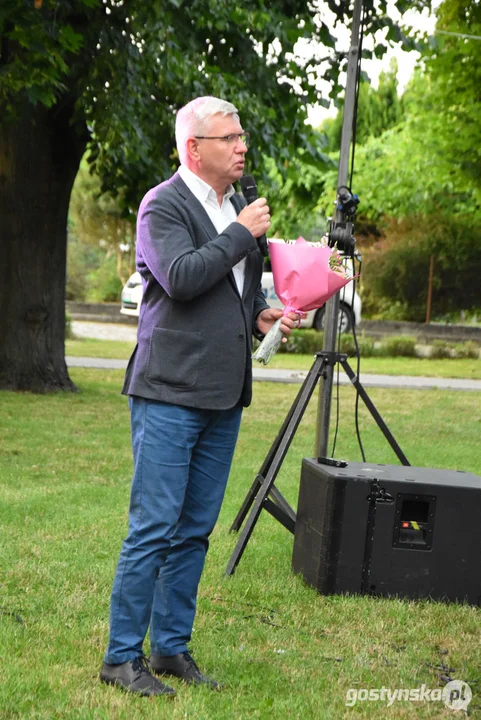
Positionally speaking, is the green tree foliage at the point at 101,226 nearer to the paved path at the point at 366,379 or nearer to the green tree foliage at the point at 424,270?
the green tree foliage at the point at 424,270

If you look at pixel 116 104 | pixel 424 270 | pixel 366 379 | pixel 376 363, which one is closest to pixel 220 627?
pixel 116 104

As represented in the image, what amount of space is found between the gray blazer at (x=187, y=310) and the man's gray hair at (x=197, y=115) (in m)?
0.16

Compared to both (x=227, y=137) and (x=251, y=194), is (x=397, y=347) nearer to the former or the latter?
(x=251, y=194)

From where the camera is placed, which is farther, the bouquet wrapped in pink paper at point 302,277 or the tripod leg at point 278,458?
the tripod leg at point 278,458

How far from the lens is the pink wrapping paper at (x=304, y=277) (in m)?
3.84

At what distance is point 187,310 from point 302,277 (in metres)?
0.60

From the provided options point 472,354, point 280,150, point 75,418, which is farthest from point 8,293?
point 472,354

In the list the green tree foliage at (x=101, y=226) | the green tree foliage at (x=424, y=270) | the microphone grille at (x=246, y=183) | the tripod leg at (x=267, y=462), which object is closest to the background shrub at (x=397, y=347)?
the green tree foliage at (x=424, y=270)

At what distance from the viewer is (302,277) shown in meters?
3.85

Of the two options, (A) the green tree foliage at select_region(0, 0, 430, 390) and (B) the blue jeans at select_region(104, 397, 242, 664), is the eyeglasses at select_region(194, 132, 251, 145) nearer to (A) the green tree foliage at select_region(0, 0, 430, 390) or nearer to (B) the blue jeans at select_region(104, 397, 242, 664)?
(B) the blue jeans at select_region(104, 397, 242, 664)

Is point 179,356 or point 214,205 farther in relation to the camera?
point 214,205

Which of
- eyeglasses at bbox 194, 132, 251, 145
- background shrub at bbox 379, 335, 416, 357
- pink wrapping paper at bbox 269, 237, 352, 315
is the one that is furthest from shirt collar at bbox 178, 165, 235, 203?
background shrub at bbox 379, 335, 416, 357

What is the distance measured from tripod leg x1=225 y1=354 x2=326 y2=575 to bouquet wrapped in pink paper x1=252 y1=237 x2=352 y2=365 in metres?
1.45

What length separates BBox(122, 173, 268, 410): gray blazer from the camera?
333cm
